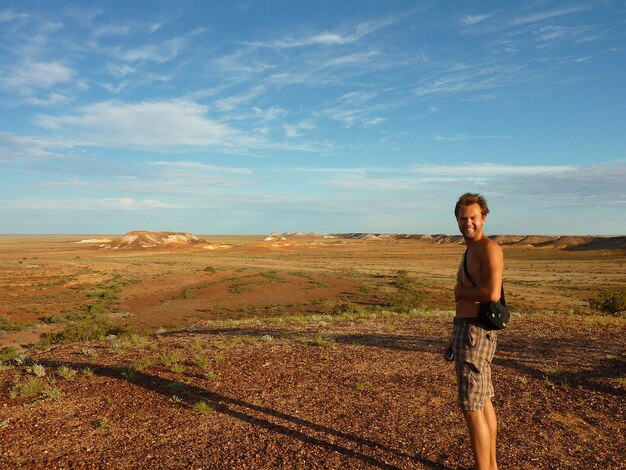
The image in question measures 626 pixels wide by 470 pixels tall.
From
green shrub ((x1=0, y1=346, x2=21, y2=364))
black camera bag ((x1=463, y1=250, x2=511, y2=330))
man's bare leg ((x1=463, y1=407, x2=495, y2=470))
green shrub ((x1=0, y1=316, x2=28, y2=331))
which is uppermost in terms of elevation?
black camera bag ((x1=463, y1=250, x2=511, y2=330))

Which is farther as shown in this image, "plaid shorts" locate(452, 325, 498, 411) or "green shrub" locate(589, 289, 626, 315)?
"green shrub" locate(589, 289, 626, 315)

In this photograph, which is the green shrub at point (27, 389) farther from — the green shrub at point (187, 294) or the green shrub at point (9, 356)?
the green shrub at point (187, 294)

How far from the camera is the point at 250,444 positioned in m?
4.81

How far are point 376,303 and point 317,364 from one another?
19.3m

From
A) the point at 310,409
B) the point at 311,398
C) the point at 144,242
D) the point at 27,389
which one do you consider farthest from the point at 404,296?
the point at 144,242

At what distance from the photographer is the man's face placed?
12.1 feet

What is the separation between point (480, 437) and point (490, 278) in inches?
53.2

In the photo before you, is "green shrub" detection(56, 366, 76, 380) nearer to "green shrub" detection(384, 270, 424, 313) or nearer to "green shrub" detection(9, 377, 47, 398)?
"green shrub" detection(9, 377, 47, 398)

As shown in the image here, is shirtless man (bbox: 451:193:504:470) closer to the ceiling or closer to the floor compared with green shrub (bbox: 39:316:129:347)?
closer to the ceiling

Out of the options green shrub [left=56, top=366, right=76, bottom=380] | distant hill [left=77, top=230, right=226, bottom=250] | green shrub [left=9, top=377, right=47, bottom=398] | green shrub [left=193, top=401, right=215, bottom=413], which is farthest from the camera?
distant hill [left=77, top=230, right=226, bottom=250]

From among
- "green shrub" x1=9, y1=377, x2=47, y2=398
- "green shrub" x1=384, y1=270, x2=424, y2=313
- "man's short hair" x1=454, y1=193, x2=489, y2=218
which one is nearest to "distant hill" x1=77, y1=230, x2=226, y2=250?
"green shrub" x1=384, y1=270, x2=424, y2=313

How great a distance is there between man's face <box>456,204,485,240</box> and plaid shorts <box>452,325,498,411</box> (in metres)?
0.77

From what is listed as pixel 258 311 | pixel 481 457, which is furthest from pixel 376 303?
pixel 481 457

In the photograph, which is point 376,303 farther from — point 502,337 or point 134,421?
point 134,421
